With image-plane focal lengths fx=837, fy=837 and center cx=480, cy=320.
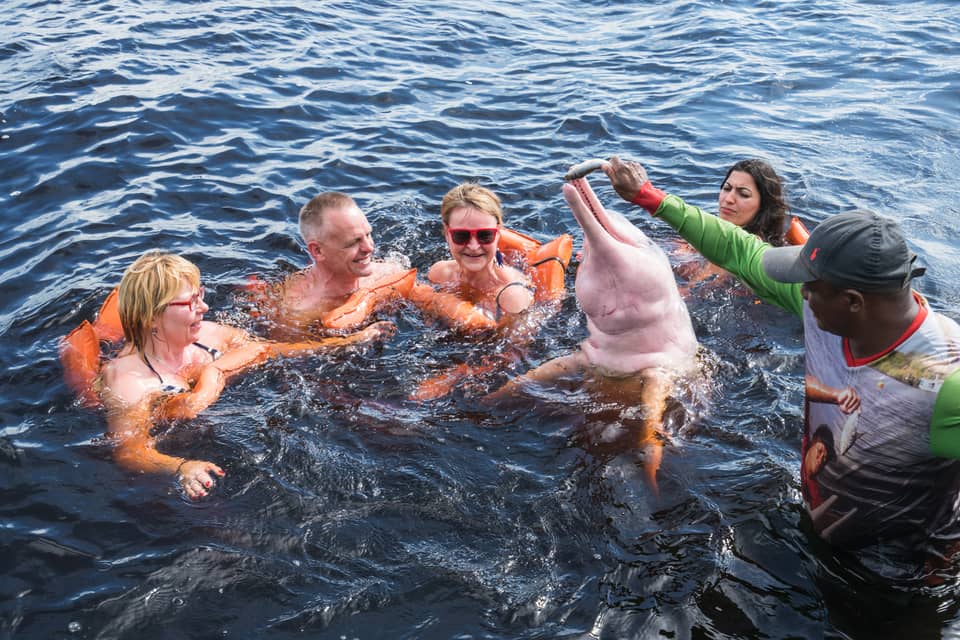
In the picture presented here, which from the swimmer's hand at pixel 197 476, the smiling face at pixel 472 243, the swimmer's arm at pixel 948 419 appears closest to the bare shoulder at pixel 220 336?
the swimmer's hand at pixel 197 476

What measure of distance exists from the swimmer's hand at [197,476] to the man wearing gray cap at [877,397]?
361 cm

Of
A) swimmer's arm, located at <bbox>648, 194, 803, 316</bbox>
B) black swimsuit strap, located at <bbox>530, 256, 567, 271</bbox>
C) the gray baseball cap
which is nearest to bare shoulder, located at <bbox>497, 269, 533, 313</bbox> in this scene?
black swimsuit strap, located at <bbox>530, 256, 567, 271</bbox>

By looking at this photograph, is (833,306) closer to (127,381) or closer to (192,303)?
(192,303)

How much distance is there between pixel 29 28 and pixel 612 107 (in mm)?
9805

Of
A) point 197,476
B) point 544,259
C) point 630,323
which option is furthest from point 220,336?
point 630,323

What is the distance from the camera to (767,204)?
8039mm

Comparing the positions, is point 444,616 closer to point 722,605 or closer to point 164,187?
point 722,605

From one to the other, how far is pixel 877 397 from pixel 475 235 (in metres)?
4.06

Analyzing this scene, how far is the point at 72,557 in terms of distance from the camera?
15.8 ft

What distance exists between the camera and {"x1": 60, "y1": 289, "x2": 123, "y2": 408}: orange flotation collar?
6.31 metres

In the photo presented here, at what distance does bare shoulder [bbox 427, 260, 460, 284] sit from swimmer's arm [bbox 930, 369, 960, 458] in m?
4.82

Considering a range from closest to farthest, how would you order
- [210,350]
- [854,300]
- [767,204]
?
[854,300] → [210,350] → [767,204]

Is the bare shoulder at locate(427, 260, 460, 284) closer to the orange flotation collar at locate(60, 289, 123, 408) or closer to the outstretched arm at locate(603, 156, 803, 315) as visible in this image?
the orange flotation collar at locate(60, 289, 123, 408)

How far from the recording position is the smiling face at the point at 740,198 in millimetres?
8008
